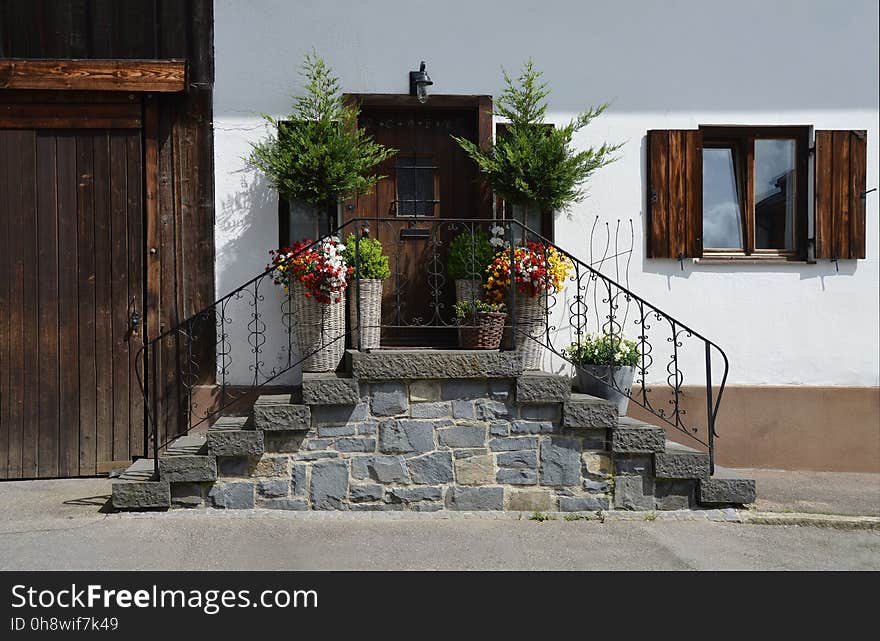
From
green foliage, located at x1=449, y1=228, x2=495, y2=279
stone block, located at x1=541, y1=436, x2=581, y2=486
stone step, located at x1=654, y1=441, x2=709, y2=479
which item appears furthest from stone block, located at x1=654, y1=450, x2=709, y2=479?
green foliage, located at x1=449, y1=228, x2=495, y2=279

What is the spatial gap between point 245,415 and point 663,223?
387cm

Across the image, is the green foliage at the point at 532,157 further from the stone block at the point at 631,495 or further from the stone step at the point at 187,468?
the stone step at the point at 187,468

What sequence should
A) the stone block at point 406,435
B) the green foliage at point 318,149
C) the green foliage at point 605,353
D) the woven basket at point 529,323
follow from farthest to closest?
the green foliage at point 605,353, the green foliage at point 318,149, the woven basket at point 529,323, the stone block at point 406,435

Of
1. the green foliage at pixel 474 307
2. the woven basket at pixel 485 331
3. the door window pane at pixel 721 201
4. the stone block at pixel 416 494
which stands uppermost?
the door window pane at pixel 721 201

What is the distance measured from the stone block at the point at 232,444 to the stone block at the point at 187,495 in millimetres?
290

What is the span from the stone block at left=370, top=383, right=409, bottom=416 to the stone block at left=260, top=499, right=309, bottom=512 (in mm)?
797

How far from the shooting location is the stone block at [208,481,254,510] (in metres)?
5.26

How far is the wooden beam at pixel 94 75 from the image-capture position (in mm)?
6082

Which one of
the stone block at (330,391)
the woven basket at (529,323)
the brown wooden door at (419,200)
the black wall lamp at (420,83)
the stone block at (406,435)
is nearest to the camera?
the stone block at (330,391)

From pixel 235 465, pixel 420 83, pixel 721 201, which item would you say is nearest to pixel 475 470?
pixel 235 465

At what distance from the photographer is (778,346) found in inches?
263

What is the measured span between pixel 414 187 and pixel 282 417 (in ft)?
7.91

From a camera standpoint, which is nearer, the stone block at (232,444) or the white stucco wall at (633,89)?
the stone block at (232,444)

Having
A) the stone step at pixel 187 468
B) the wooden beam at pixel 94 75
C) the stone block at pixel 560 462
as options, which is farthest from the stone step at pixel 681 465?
the wooden beam at pixel 94 75
